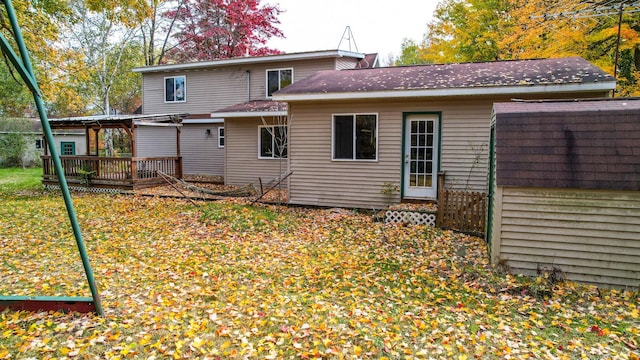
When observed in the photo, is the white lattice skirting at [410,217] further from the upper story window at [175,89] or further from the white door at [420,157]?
the upper story window at [175,89]

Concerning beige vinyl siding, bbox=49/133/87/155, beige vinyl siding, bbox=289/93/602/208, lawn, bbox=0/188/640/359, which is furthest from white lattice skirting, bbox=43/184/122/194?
beige vinyl siding, bbox=49/133/87/155

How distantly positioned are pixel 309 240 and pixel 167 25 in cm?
2445

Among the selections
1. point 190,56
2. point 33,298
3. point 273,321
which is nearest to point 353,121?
point 273,321

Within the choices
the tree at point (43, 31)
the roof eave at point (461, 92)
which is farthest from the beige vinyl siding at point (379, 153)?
the tree at point (43, 31)

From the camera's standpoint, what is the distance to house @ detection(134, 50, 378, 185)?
14812mm

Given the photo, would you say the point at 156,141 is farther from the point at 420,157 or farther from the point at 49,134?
the point at 49,134

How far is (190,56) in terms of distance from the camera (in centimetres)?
2619

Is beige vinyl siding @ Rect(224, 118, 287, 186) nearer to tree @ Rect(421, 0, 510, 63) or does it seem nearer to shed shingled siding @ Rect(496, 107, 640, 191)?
shed shingled siding @ Rect(496, 107, 640, 191)

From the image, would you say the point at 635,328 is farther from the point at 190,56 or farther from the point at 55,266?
the point at 190,56

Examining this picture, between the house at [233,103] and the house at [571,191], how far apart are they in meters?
8.51

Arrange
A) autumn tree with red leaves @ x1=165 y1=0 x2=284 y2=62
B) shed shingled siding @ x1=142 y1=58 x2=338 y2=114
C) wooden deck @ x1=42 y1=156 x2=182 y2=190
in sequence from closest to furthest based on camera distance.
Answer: wooden deck @ x1=42 y1=156 x2=182 y2=190
shed shingled siding @ x1=142 y1=58 x2=338 y2=114
autumn tree with red leaves @ x1=165 y1=0 x2=284 y2=62

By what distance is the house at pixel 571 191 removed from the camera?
16.8 ft

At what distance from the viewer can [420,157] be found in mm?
9633

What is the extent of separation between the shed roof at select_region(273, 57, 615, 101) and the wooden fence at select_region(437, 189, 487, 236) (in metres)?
2.34
